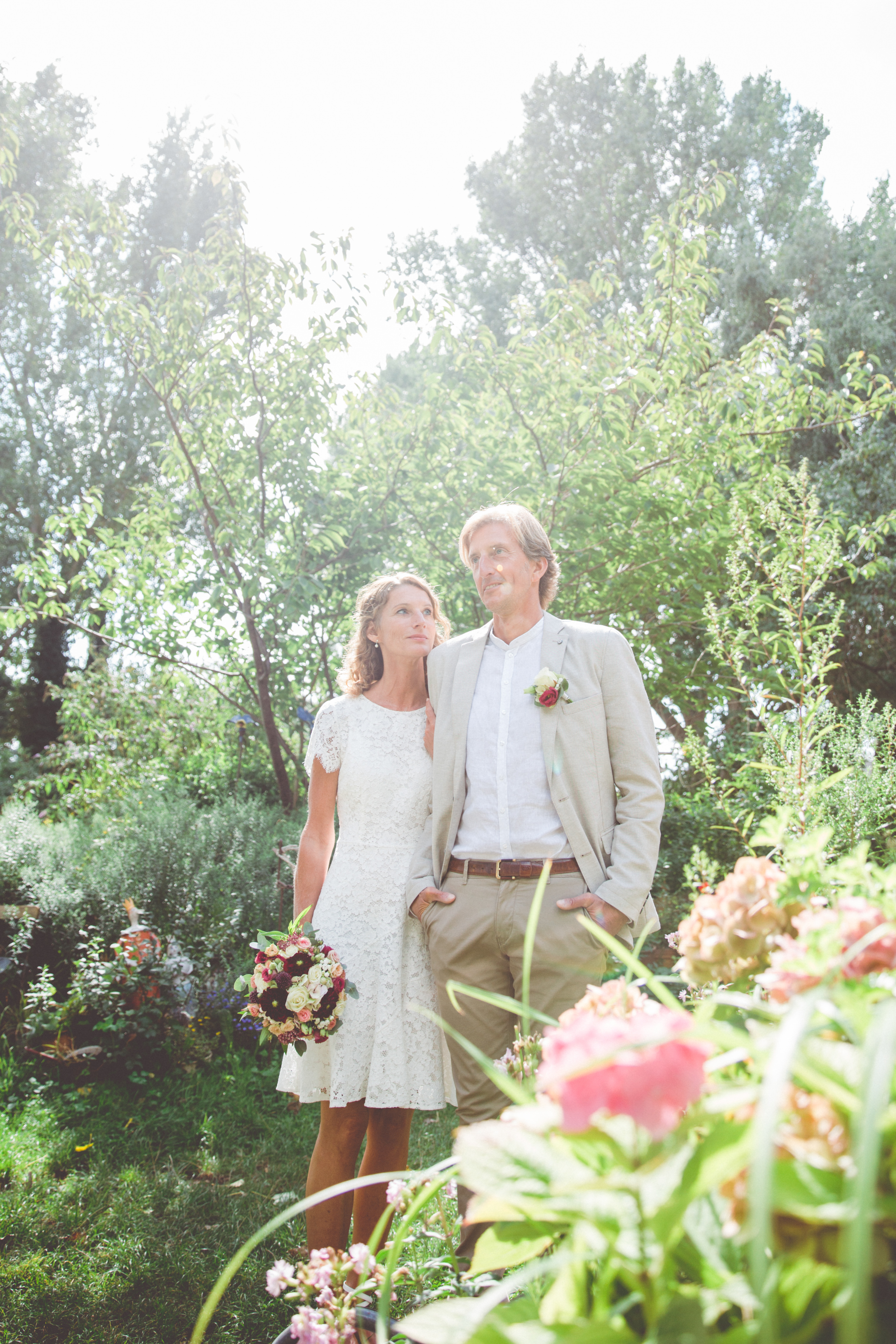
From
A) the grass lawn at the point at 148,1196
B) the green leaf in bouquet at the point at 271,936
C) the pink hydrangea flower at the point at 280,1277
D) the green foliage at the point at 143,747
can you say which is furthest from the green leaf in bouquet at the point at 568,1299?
the green foliage at the point at 143,747

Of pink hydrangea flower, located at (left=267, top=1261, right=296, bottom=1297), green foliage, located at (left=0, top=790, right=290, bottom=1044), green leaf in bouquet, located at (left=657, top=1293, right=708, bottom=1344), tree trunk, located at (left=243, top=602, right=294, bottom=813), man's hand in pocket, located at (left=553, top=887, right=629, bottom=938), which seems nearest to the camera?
green leaf in bouquet, located at (left=657, top=1293, right=708, bottom=1344)

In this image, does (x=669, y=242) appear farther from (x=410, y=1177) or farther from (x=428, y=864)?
(x=410, y=1177)

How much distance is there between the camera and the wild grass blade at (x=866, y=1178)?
1.12 ft

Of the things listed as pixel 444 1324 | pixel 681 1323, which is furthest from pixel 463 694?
pixel 681 1323

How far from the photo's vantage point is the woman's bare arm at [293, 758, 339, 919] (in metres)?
2.60

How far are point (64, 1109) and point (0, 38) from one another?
232 inches

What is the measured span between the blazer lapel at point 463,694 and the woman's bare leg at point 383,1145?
94 centimetres

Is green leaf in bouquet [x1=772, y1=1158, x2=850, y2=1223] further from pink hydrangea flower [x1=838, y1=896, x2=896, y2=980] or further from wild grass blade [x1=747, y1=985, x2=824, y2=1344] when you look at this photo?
pink hydrangea flower [x1=838, y1=896, x2=896, y2=980]

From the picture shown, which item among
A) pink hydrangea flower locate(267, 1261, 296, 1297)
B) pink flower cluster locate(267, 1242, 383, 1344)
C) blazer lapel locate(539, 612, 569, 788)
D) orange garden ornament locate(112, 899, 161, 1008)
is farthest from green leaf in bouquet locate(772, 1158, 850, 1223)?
orange garden ornament locate(112, 899, 161, 1008)

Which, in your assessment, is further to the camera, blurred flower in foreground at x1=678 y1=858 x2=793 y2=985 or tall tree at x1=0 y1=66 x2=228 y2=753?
tall tree at x1=0 y1=66 x2=228 y2=753

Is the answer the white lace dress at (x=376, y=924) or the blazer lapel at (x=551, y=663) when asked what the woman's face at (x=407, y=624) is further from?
the blazer lapel at (x=551, y=663)

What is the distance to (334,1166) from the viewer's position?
2.28 metres

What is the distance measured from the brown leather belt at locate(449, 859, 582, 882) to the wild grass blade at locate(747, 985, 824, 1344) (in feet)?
5.75

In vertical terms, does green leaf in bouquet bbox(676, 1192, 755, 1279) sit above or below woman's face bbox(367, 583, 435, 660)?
below
